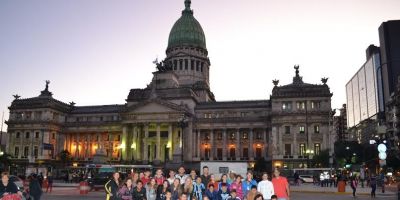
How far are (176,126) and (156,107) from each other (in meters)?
6.20

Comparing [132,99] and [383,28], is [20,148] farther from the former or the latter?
[383,28]

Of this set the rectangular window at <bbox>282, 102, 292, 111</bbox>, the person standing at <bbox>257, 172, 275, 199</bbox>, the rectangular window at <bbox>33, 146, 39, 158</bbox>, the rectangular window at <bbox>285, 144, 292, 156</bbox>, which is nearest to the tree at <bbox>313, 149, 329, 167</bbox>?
the rectangular window at <bbox>285, 144, 292, 156</bbox>

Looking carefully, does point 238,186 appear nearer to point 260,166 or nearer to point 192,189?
point 192,189

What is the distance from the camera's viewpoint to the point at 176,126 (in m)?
91.9

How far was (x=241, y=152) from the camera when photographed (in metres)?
95.3

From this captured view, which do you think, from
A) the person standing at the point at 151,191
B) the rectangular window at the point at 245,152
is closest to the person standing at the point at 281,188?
the person standing at the point at 151,191

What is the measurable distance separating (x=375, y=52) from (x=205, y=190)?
190552mm

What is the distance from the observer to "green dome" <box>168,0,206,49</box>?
401 ft

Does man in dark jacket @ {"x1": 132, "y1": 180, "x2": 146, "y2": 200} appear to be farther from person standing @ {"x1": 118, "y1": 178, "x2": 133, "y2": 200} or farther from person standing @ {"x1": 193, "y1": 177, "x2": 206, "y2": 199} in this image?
person standing @ {"x1": 193, "y1": 177, "x2": 206, "y2": 199}

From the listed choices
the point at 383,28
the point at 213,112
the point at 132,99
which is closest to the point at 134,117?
the point at 132,99

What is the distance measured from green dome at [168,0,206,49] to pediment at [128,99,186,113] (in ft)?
112

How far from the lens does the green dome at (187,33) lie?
12226 centimetres

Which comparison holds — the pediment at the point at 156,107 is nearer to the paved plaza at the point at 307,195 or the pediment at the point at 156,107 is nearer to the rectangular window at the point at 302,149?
the rectangular window at the point at 302,149

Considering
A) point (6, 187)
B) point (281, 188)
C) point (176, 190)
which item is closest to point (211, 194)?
point (176, 190)
